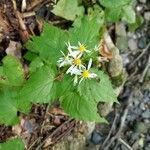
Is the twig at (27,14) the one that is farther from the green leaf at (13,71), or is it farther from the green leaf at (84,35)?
the green leaf at (84,35)

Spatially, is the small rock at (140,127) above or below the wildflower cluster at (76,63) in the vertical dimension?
below

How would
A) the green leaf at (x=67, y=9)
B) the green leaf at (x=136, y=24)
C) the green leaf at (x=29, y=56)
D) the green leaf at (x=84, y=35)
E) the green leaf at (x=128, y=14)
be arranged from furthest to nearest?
the green leaf at (x=136, y=24)
the green leaf at (x=128, y=14)
the green leaf at (x=67, y=9)
the green leaf at (x=29, y=56)
the green leaf at (x=84, y=35)

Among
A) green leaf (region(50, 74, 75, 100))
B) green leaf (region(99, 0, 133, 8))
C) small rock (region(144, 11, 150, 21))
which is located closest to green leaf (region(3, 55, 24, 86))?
green leaf (region(50, 74, 75, 100))

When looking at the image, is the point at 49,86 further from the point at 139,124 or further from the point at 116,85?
the point at 139,124

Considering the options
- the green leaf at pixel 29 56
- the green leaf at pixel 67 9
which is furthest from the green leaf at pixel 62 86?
the green leaf at pixel 67 9

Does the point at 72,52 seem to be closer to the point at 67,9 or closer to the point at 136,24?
the point at 67,9

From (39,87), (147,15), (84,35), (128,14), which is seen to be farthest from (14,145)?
(147,15)
